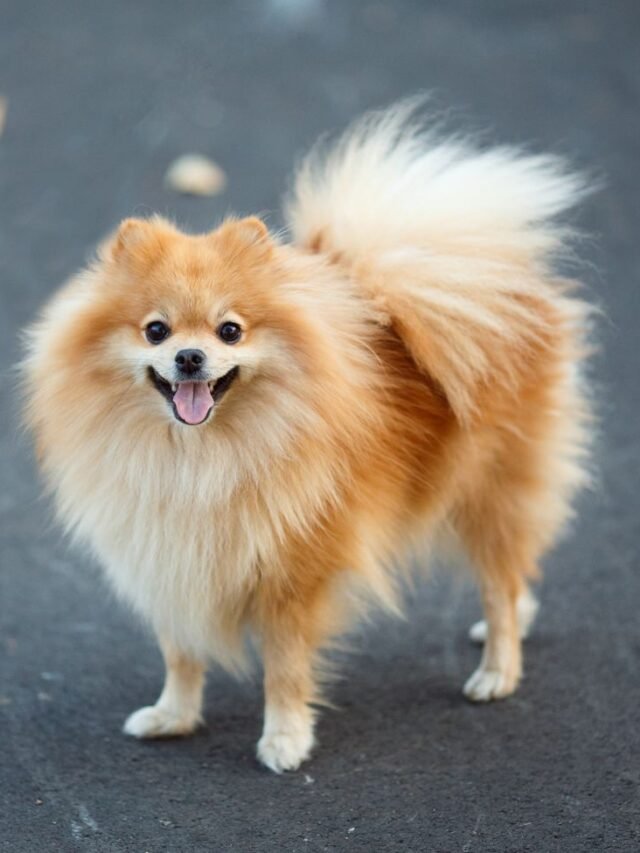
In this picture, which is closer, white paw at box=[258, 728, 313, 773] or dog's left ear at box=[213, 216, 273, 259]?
dog's left ear at box=[213, 216, 273, 259]

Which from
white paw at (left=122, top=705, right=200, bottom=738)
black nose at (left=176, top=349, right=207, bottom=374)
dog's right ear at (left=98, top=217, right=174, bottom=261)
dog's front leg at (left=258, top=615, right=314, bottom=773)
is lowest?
white paw at (left=122, top=705, right=200, bottom=738)

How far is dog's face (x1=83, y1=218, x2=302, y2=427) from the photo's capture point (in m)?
2.74

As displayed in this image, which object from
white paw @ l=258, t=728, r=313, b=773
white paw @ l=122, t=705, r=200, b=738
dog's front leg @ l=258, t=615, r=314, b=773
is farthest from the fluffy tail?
white paw @ l=122, t=705, r=200, b=738

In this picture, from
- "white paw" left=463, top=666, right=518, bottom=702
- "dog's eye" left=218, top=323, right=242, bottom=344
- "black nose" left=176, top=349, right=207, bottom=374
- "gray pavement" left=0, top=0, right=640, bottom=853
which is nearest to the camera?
"black nose" left=176, top=349, right=207, bottom=374

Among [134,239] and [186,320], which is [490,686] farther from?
[134,239]

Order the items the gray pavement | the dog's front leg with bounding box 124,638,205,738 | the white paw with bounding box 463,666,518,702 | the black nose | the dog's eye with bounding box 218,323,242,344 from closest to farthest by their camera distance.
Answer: the black nose < the dog's eye with bounding box 218,323,242,344 < the gray pavement < the dog's front leg with bounding box 124,638,205,738 < the white paw with bounding box 463,666,518,702

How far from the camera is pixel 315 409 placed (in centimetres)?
288

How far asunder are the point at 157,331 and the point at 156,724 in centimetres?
122

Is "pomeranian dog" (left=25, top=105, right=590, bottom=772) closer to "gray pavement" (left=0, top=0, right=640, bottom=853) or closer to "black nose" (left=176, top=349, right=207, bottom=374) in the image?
"black nose" (left=176, top=349, right=207, bottom=374)

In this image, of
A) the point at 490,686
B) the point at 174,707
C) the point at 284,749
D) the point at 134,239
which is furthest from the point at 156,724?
the point at 134,239

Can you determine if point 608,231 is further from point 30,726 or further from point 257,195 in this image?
point 30,726

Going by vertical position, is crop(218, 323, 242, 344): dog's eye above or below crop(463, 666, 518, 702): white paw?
above

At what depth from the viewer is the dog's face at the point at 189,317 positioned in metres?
2.74

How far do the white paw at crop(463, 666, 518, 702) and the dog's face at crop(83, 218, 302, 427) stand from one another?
4.27ft
